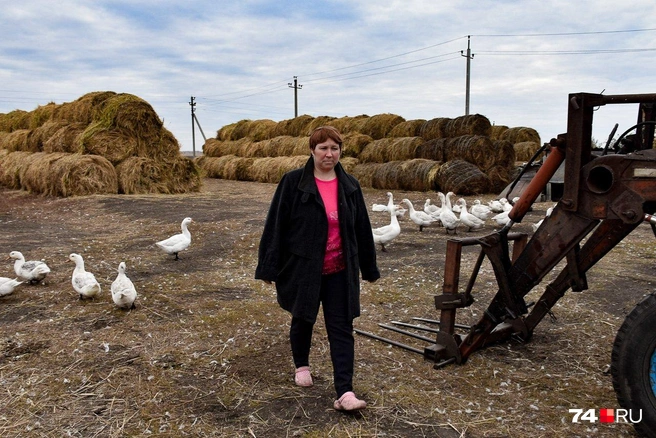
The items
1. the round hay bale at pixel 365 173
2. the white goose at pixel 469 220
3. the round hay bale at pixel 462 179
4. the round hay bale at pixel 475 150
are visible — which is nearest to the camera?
the white goose at pixel 469 220

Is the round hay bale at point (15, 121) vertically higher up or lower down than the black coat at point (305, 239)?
higher up

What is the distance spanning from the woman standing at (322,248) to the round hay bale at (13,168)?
18725mm

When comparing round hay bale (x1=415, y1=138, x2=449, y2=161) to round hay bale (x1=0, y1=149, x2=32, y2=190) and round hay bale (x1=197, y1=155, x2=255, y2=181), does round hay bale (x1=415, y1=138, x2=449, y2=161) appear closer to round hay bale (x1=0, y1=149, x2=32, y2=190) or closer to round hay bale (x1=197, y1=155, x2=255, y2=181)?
round hay bale (x1=197, y1=155, x2=255, y2=181)

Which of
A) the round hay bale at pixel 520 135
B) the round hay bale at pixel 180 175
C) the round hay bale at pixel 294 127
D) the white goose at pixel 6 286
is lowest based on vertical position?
the white goose at pixel 6 286

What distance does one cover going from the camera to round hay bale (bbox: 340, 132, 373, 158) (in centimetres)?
2223

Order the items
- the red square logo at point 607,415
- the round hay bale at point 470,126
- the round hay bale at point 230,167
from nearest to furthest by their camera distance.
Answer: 1. the red square logo at point 607,415
2. the round hay bale at point 470,126
3. the round hay bale at point 230,167

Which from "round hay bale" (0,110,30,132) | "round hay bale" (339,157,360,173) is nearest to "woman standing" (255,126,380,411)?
"round hay bale" (339,157,360,173)

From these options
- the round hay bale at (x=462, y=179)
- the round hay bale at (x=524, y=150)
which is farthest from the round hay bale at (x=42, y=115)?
the round hay bale at (x=524, y=150)

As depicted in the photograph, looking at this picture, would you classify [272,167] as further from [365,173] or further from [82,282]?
[82,282]

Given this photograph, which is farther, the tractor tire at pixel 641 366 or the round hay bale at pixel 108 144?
the round hay bale at pixel 108 144

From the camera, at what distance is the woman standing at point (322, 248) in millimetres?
3754

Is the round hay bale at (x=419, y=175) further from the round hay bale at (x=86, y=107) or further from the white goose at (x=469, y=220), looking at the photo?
the round hay bale at (x=86, y=107)

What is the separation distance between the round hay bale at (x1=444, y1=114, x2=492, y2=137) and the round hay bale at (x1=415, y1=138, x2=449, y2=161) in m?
0.59

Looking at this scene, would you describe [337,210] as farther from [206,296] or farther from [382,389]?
[206,296]
